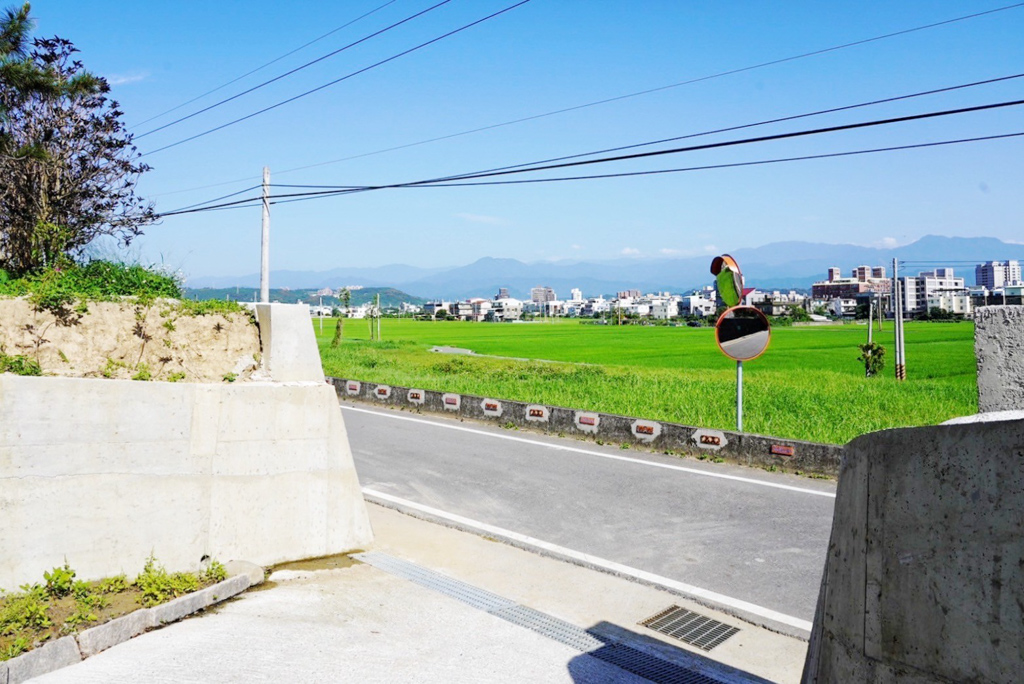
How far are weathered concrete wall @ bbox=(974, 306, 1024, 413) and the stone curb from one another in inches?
248

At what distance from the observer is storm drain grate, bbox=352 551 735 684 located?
5.67 m

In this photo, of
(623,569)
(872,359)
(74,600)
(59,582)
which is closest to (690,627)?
(623,569)

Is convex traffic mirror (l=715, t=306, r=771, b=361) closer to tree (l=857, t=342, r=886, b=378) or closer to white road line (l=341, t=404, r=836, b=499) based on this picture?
white road line (l=341, t=404, r=836, b=499)

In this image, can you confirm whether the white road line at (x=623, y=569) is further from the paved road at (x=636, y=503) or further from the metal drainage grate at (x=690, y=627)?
the metal drainage grate at (x=690, y=627)

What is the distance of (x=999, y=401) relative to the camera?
219 inches

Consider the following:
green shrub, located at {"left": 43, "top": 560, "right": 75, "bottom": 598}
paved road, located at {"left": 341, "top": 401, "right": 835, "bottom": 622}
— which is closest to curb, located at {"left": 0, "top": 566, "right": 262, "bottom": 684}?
green shrub, located at {"left": 43, "top": 560, "right": 75, "bottom": 598}

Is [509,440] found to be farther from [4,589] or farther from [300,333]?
[4,589]

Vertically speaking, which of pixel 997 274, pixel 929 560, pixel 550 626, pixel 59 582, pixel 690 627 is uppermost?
pixel 997 274

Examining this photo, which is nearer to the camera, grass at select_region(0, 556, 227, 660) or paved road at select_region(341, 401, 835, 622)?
grass at select_region(0, 556, 227, 660)

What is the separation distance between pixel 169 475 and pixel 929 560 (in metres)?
6.15

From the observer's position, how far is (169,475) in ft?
22.7

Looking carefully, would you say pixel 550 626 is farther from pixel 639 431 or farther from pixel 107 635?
pixel 639 431

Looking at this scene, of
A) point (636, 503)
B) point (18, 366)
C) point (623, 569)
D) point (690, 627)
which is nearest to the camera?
point (690, 627)

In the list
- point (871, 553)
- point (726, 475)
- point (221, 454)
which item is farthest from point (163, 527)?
point (726, 475)
